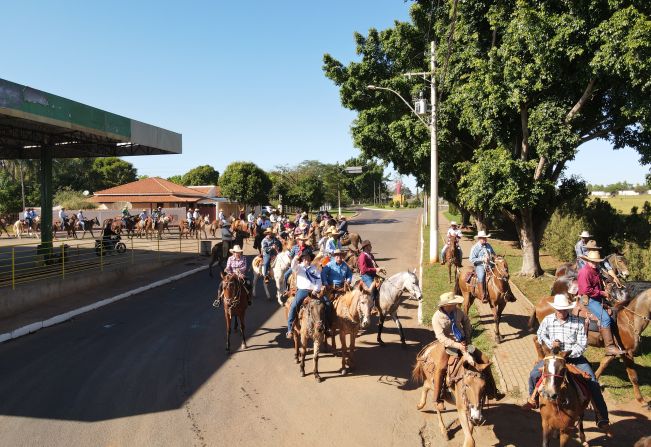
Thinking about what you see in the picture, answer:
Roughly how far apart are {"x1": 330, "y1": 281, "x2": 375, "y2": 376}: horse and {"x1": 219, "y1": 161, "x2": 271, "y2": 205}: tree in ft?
147

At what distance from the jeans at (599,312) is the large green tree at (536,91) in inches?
275

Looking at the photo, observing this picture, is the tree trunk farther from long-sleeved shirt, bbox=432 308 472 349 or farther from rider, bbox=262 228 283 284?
long-sleeved shirt, bbox=432 308 472 349

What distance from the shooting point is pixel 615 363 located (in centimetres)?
891

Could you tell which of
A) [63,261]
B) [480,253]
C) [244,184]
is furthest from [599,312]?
[244,184]

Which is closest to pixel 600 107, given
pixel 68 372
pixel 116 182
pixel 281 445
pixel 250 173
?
pixel 281 445

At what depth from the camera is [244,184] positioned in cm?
5278

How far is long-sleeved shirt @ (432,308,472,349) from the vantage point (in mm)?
6120

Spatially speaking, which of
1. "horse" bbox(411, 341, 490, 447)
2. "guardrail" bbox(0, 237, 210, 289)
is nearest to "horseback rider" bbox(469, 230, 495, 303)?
"horse" bbox(411, 341, 490, 447)

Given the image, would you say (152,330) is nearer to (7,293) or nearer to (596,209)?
(7,293)

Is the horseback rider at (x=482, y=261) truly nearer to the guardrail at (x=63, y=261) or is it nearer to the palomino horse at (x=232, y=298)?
the palomino horse at (x=232, y=298)

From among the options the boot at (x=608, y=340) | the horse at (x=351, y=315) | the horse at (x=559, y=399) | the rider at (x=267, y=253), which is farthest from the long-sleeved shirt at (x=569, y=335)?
the rider at (x=267, y=253)

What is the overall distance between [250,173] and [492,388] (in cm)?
4935

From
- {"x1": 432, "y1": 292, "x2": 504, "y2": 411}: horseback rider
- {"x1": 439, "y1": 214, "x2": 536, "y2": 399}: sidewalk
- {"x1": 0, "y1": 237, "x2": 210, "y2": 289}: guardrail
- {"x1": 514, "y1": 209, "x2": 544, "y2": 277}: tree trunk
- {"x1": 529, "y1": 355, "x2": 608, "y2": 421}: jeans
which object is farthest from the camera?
{"x1": 514, "y1": 209, "x2": 544, "y2": 277}: tree trunk

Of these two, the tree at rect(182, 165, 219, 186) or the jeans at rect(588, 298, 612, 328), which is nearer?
the jeans at rect(588, 298, 612, 328)
